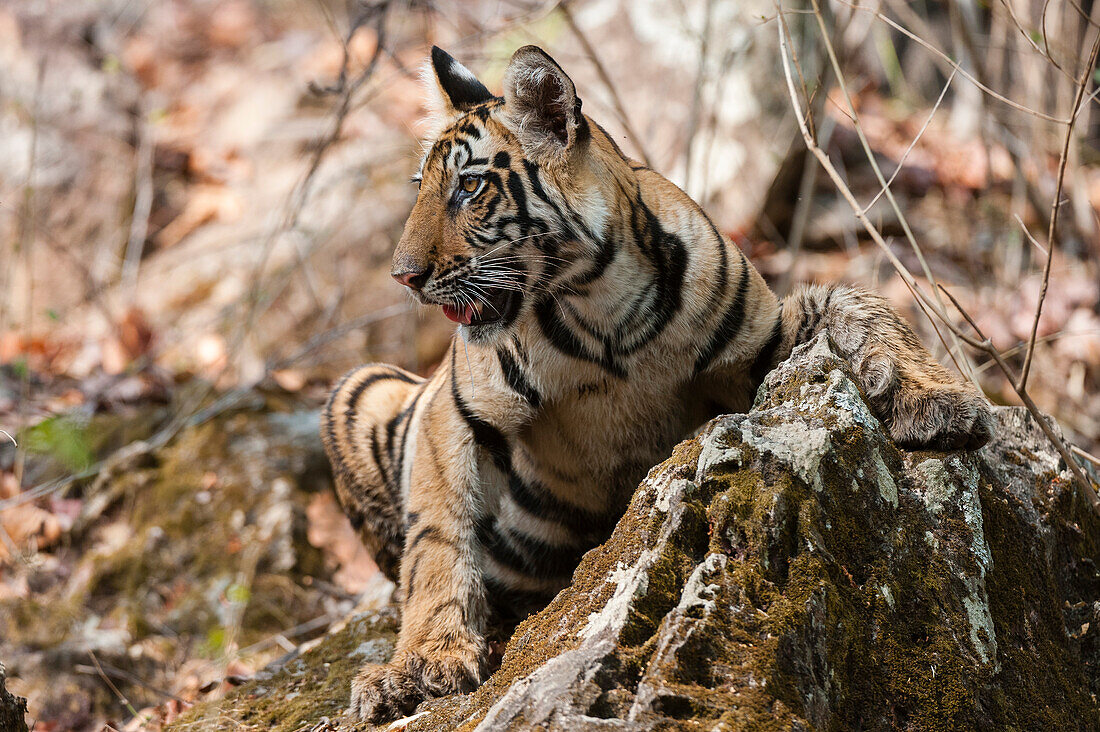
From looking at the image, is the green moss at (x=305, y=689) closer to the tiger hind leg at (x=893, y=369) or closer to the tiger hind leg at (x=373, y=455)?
the tiger hind leg at (x=373, y=455)

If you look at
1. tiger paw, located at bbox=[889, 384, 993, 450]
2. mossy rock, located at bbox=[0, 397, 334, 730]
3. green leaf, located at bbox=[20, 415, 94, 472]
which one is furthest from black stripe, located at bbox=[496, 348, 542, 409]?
green leaf, located at bbox=[20, 415, 94, 472]

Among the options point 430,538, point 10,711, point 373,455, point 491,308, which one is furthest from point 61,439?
point 491,308

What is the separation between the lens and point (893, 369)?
10.3ft

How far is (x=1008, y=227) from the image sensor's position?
25.6 ft

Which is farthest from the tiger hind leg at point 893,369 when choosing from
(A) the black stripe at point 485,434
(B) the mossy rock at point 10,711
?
(B) the mossy rock at point 10,711

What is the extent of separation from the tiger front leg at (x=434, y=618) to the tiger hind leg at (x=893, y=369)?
4.52 ft

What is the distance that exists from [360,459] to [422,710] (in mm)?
1891

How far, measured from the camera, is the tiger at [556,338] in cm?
327

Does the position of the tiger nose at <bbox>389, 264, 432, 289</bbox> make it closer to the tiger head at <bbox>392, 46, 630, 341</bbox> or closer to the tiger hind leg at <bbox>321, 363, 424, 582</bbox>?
the tiger head at <bbox>392, 46, 630, 341</bbox>

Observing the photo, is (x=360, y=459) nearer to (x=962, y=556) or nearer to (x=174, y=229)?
(x=962, y=556)

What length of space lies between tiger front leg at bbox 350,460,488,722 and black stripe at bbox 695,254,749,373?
974 millimetres

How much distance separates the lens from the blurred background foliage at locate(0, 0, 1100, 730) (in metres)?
5.43

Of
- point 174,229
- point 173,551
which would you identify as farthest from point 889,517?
point 174,229

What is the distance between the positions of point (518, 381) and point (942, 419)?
1399mm
